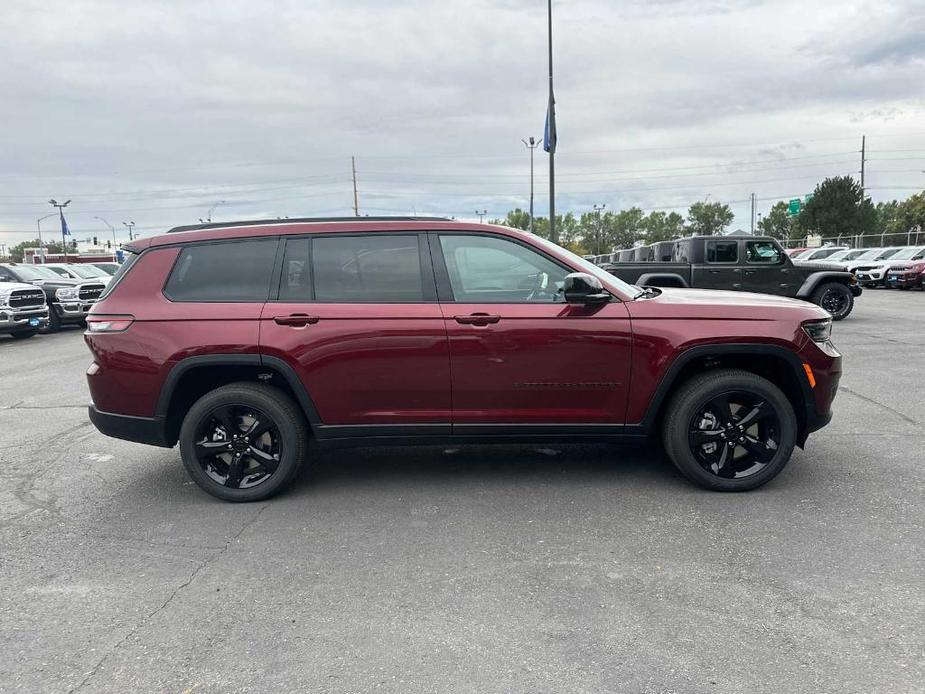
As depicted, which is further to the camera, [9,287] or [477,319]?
[9,287]

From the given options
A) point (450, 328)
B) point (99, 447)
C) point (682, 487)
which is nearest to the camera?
point (450, 328)

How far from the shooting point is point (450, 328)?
402cm

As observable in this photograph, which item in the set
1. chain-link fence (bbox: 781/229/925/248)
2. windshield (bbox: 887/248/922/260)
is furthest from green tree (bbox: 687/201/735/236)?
windshield (bbox: 887/248/922/260)

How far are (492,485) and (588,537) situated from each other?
3.15 ft

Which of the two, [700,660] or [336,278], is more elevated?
[336,278]

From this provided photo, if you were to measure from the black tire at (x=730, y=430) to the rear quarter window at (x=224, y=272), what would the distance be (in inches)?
112

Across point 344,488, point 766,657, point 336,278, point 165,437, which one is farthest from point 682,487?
point 165,437

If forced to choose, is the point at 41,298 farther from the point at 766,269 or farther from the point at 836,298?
the point at 836,298

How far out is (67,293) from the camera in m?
16.4

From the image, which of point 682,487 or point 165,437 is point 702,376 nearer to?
point 682,487

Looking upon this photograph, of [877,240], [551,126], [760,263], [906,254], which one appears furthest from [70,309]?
[877,240]

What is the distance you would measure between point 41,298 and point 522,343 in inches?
590

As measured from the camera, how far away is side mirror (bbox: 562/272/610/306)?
153 inches

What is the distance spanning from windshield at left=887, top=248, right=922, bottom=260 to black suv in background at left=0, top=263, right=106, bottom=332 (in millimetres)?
28372
